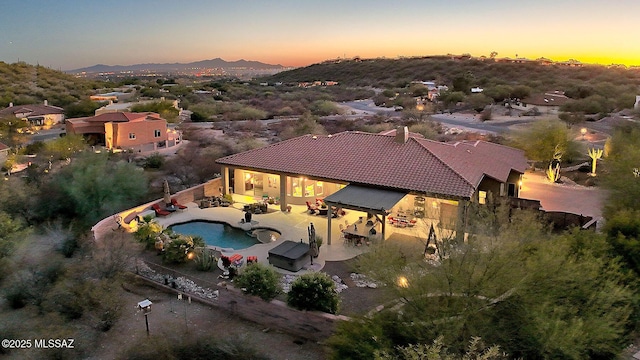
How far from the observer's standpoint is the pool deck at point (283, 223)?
1822cm

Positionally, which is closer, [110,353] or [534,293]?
[534,293]

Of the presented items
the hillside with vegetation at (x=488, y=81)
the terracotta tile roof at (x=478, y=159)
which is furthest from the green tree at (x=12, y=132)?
the hillside with vegetation at (x=488, y=81)

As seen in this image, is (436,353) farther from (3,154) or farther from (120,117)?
(120,117)

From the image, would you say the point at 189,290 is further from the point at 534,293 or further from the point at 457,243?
the point at 534,293

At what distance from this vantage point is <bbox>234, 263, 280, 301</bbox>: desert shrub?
14094 mm

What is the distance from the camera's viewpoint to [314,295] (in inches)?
523

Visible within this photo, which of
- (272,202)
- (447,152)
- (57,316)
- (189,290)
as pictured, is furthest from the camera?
(272,202)

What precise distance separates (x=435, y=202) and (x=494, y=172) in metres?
3.58

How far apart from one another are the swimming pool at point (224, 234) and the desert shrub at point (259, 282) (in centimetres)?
502

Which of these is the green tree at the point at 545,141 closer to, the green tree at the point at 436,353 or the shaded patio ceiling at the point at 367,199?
the shaded patio ceiling at the point at 367,199

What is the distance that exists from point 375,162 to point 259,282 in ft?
31.9

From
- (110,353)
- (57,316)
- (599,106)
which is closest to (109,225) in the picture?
(57,316)

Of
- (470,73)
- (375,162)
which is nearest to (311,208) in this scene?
(375,162)

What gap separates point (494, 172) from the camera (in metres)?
21.9
